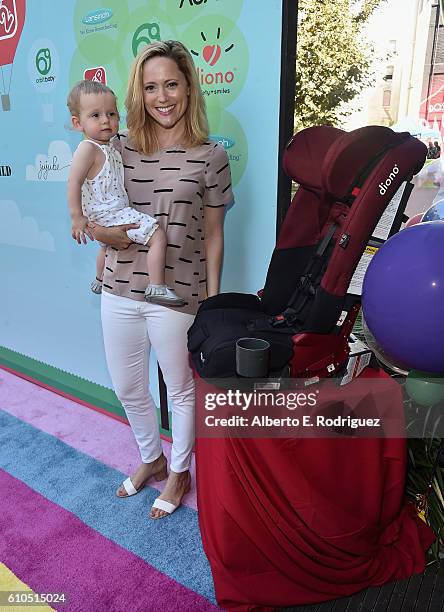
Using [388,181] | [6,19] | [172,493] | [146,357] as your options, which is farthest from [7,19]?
[172,493]

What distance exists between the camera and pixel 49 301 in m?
2.79

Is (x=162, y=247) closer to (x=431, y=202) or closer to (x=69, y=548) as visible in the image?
(x=431, y=202)

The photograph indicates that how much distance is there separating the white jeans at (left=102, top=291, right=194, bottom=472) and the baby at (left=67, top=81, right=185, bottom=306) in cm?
9

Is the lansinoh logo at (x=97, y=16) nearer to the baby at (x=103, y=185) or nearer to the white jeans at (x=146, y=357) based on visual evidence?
the baby at (x=103, y=185)

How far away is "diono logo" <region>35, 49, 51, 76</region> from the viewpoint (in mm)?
2328

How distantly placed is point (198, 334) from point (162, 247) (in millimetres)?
337

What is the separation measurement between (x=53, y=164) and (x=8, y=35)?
2.16 feet

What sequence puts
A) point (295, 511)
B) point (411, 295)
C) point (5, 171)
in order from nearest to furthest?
point (411, 295) < point (295, 511) < point (5, 171)

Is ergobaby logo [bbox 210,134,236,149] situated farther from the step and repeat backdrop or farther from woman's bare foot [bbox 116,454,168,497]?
woman's bare foot [bbox 116,454,168,497]

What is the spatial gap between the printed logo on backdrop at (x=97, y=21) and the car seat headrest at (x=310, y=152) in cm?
112

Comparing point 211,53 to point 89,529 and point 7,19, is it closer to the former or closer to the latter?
point 7,19

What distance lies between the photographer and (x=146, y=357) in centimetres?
184

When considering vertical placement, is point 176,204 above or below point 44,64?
below

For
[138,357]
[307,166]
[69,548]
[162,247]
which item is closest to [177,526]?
[69,548]
